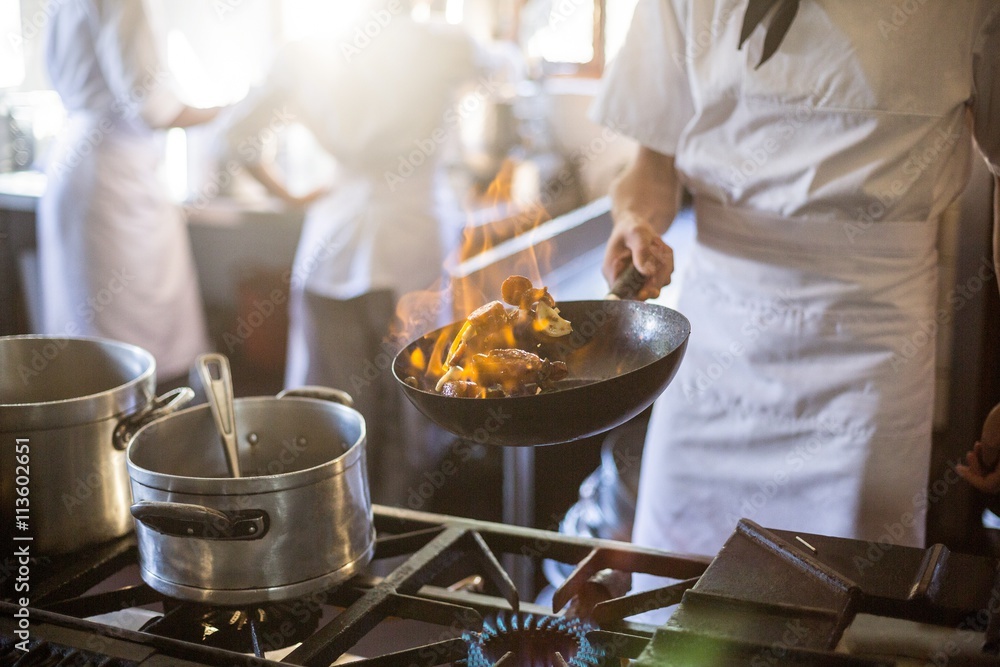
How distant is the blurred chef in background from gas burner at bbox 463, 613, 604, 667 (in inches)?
79.9

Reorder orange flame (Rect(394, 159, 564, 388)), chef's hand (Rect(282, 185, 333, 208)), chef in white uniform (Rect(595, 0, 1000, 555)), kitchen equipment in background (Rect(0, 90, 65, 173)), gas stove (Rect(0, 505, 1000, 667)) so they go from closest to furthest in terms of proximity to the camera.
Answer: gas stove (Rect(0, 505, 1000, 667)), orange flame (Rect(394, 159, 564, 388)), chef in white uniform (Rect(595, 0, 1000, 555)), chef's hand (Rect(282, 185, 333, 208)), kitchen equipment in background (Rect(0, 90, 65, 173))

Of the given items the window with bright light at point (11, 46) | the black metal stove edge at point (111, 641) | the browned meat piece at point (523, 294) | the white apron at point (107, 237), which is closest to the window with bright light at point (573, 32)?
the white apron at point (107, 237)

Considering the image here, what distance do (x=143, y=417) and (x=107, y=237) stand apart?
2514 millimetres

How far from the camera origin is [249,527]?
87 centimetres

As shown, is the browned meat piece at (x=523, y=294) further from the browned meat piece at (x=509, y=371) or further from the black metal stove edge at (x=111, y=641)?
the black metal stove edge at (x=111, y=641)

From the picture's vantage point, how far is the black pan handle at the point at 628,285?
1164 millimetres

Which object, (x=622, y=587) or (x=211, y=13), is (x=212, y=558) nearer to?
(x=622, y=587)

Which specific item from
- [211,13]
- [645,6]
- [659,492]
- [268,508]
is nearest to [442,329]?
[268,508]

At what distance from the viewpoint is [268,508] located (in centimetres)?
88

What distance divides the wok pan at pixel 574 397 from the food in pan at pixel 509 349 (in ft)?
0.11

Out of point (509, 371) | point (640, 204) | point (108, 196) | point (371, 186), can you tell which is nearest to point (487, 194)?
point (371, 186)

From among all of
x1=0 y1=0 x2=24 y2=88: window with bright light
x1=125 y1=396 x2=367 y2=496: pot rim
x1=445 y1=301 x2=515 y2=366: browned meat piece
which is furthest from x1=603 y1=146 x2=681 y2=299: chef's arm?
x1=0 y1=0 x2=24 y2=88: window with bright light

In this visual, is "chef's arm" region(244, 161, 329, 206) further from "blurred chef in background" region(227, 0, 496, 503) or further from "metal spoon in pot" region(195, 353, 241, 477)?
"metal spoon in pot" region(195, 353, 241, 477)

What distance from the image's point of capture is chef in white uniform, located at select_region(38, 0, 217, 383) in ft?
10.3
